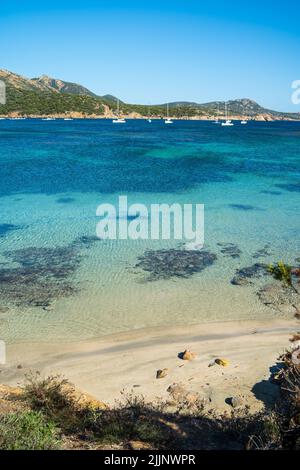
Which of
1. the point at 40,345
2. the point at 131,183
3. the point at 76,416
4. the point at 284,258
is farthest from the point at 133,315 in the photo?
the point at 131,183

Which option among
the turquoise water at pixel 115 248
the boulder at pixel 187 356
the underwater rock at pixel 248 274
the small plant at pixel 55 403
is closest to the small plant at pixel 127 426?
the small plant at pixel 55 403

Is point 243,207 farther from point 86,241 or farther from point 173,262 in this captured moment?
point 86,241

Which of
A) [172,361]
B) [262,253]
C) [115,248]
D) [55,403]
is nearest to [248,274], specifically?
[262,253]

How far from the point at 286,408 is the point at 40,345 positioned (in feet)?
21.8

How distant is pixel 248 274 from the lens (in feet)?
50.6

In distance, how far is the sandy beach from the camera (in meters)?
8.72

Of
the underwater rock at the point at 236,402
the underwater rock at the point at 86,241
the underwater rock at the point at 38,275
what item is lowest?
the underwater rock at the point at 236,402

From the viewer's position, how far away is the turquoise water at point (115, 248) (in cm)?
1259

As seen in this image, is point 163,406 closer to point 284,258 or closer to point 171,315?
point 171,315

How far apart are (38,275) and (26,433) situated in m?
9.93

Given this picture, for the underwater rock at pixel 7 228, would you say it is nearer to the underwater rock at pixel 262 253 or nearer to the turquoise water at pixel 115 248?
the turquoise water at pixel 115 248

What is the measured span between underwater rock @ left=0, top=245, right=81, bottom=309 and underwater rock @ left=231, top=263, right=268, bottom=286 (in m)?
5.86

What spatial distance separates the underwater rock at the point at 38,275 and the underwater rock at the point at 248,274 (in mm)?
5865

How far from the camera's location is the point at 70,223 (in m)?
21.8
